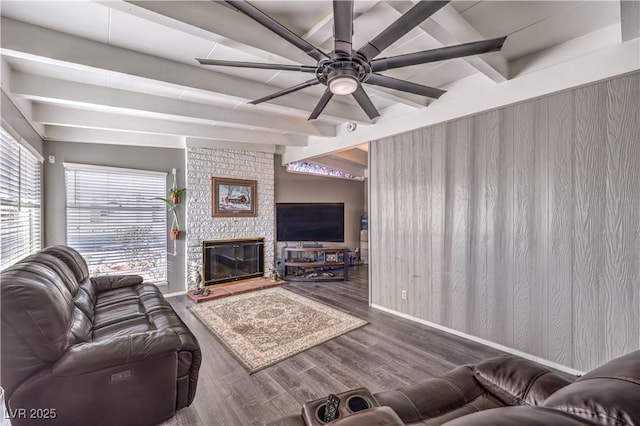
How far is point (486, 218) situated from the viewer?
113 inches

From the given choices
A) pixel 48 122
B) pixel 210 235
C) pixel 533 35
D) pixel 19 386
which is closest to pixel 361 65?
pixel 533 35

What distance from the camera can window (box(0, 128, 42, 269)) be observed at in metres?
2.39

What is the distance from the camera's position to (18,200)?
2.78 metres

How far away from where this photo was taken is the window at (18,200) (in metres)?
2.39

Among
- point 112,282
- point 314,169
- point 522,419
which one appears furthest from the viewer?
point 314,169

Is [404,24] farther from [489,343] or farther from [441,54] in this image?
[489,343]

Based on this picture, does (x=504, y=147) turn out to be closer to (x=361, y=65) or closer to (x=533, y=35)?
(x=533, y=35)

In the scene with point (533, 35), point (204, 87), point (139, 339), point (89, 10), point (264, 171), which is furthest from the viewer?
point (264, 171)

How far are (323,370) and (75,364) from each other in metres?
1.75

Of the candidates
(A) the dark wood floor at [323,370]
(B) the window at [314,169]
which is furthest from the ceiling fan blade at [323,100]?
(B) the window at [314,169]

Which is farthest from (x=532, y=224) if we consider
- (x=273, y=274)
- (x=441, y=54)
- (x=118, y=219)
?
(x=118, y=219)

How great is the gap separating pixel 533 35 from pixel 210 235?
5077mm

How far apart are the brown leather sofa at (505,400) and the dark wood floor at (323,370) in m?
0.99

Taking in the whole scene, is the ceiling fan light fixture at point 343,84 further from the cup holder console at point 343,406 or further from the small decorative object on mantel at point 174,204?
the small decorative object on mantel at point 174,204
